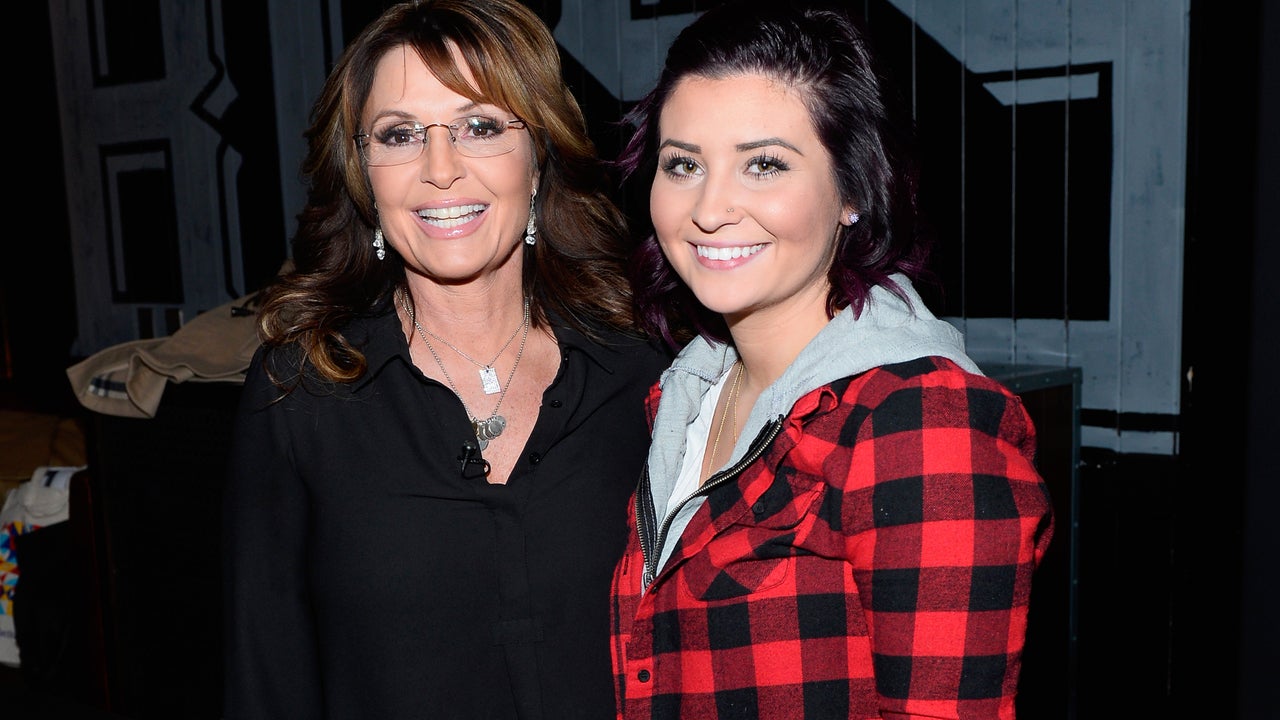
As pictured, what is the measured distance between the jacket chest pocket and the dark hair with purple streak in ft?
0.83

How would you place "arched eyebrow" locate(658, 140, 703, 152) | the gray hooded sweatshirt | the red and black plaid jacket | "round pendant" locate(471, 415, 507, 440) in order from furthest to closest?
"round pendant" locate(471, 415, 507, 440) → "arched eyebrow" locate(658, 140, 703, 152) → the gray hooded sweatshirt → the red and black plaid jacket

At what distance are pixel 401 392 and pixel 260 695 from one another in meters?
0.50

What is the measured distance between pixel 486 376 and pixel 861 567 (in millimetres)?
767

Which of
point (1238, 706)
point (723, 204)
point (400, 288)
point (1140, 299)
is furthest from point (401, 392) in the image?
point (1238, 706)

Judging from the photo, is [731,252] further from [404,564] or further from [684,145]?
[404,564]

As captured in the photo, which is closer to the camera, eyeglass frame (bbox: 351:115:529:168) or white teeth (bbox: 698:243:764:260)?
white teeth (bbox: 698:243:764:260)

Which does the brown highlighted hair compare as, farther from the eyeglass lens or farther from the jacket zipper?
the jacket zipper

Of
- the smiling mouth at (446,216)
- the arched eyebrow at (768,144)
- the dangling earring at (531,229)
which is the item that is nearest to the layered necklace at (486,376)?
the dangling earring at (531,229)

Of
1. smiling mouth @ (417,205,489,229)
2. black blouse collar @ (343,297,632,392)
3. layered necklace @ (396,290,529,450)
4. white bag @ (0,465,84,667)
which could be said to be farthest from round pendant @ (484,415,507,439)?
white bag @ (0,465,84,667)

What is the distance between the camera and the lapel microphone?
63.2 inches

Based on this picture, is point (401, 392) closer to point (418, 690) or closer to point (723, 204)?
point (418, 690)

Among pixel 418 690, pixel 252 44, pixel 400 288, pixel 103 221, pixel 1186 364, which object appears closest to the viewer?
pixel 418 690

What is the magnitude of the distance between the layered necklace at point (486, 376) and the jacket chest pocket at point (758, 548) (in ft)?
1.55

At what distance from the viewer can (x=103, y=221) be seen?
4.74 metres
